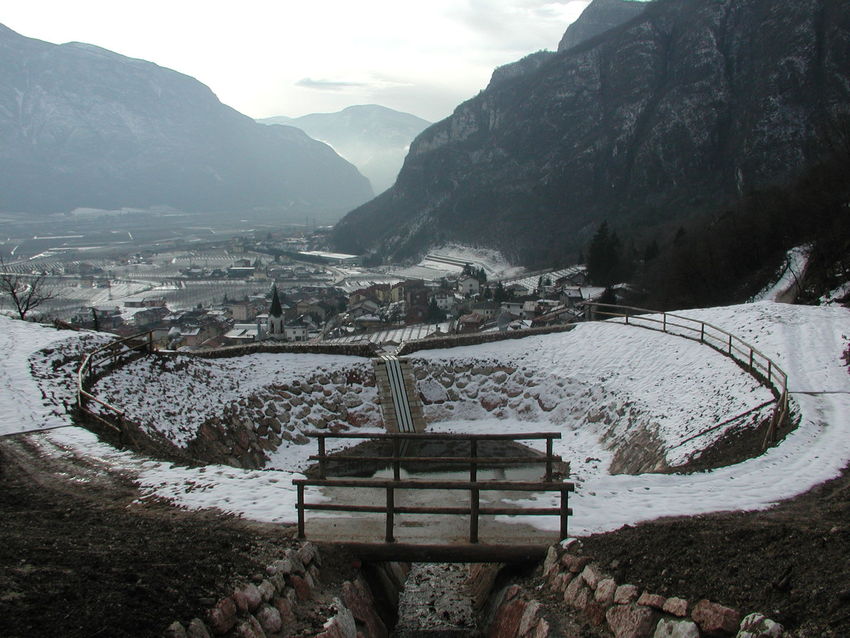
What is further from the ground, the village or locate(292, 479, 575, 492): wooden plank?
locate(292, 479, 575, 492): wooden plank

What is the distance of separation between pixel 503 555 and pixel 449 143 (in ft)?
616

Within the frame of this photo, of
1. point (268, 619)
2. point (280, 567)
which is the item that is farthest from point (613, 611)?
point (280, 567)

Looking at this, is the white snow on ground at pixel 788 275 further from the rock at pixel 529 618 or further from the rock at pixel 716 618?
the rock at pixel 716 618

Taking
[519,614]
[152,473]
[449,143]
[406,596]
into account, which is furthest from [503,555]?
[449,143]

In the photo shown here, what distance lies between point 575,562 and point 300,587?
3276mm

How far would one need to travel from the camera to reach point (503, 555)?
340 inches

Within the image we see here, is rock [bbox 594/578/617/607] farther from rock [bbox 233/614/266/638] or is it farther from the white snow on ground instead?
the white snow on ground

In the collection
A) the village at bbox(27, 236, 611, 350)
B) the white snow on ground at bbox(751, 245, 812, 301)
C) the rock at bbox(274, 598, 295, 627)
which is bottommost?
the village at bbox(27, 236, 611, 350)

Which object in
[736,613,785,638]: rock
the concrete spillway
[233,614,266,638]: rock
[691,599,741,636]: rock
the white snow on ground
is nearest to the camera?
[736,613,785,638]: rock

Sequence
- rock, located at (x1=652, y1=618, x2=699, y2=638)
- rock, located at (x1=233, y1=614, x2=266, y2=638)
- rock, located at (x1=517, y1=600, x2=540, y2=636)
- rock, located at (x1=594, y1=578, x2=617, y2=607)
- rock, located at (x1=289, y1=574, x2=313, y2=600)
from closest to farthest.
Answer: rock, located at (x1=652, y1=618, x2=699, y2=638) < rock, located at (x1=233, y1=614, x2=266, y2=638) < rock, located at (x1=594, y1=578, x2=617, y2=607) < rock, located at (x1=517, y1=600, x2=540, y2=636) < rock, located at (x1=289, y1=574, x2=313, y2=600)

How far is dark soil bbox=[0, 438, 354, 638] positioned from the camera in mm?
5918

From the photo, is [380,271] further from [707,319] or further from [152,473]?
[152,473]

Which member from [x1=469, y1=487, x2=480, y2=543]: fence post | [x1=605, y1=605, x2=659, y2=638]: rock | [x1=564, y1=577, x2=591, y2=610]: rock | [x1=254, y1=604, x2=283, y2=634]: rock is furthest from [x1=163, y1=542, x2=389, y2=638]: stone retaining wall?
[x1=605, y1=605, x2=659, y2=638]: rock

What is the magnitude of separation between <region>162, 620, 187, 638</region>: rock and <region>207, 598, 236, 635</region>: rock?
393 mm
